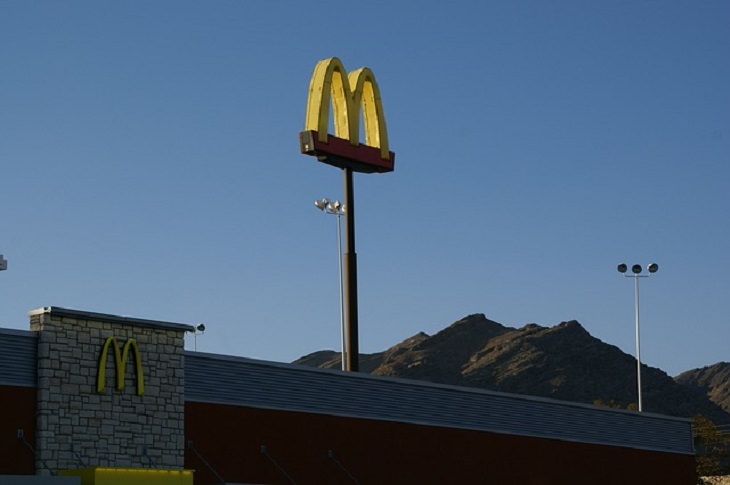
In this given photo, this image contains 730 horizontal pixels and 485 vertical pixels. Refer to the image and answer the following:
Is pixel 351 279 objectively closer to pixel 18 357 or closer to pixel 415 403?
pixel 415 403

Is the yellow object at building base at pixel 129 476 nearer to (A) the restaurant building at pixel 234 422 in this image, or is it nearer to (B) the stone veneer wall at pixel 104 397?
(A) the restaurant building at pixel 234 422

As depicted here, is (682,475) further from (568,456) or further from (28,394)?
(28,394)

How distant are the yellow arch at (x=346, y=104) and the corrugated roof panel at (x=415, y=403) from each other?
7969mm

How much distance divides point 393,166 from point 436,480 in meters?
10.5

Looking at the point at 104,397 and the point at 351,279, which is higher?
the point at 351,279

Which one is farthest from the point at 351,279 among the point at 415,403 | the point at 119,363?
the point at 119,363

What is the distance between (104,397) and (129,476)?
2500 mm

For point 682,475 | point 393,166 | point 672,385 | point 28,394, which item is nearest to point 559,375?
point 672,385

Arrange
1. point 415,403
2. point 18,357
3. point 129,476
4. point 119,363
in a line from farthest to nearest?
point 415,403 < point 119,363 < point 18,357 < point 129,476

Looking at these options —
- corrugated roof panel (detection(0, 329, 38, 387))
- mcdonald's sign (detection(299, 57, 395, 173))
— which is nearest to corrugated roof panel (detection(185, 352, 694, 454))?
corrugated roof panel (detection(0, 329, 38, 387))

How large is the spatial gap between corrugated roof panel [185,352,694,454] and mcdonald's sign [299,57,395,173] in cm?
730

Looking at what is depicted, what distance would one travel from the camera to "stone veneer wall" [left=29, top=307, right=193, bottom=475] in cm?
3156

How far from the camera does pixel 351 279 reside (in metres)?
43.3

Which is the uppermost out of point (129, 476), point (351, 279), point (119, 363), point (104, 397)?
point (351, 279)
